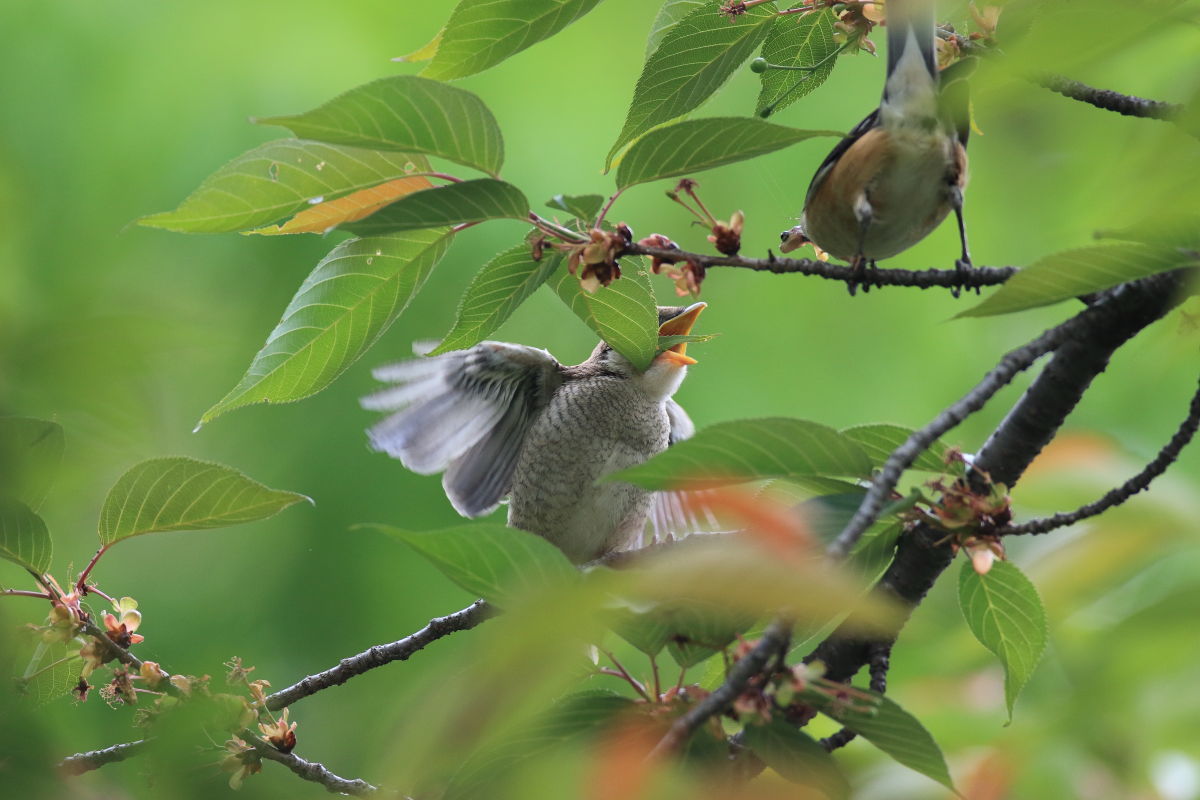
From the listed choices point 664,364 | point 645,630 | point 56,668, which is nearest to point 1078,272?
point 645,630

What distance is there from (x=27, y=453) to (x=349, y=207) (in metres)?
0.89

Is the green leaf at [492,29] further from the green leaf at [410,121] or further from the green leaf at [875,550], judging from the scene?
the green leaf at [875,550]

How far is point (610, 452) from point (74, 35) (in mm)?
4991

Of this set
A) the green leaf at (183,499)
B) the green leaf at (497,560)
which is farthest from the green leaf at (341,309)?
the green leaf at (497,560)

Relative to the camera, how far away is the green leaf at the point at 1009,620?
1.26 metres

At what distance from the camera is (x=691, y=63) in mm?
1599

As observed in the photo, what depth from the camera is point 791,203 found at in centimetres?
226

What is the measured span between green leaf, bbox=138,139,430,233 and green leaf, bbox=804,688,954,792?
852 mm

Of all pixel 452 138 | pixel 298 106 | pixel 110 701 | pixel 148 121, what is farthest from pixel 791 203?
pixel 148 121

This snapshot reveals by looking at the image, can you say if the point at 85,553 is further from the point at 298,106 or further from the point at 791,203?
the point at 298,106

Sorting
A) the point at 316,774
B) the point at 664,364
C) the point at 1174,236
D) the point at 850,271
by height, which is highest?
the point at 1174,236

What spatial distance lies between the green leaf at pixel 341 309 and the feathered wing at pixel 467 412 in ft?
4.17

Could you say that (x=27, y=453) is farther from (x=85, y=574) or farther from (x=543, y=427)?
(x=543, y=427)

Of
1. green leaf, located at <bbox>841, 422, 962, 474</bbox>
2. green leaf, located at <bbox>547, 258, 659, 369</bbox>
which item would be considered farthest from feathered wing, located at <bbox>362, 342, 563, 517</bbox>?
green leaf, located at <bbox>841, 422, 962, 474</bbox>
